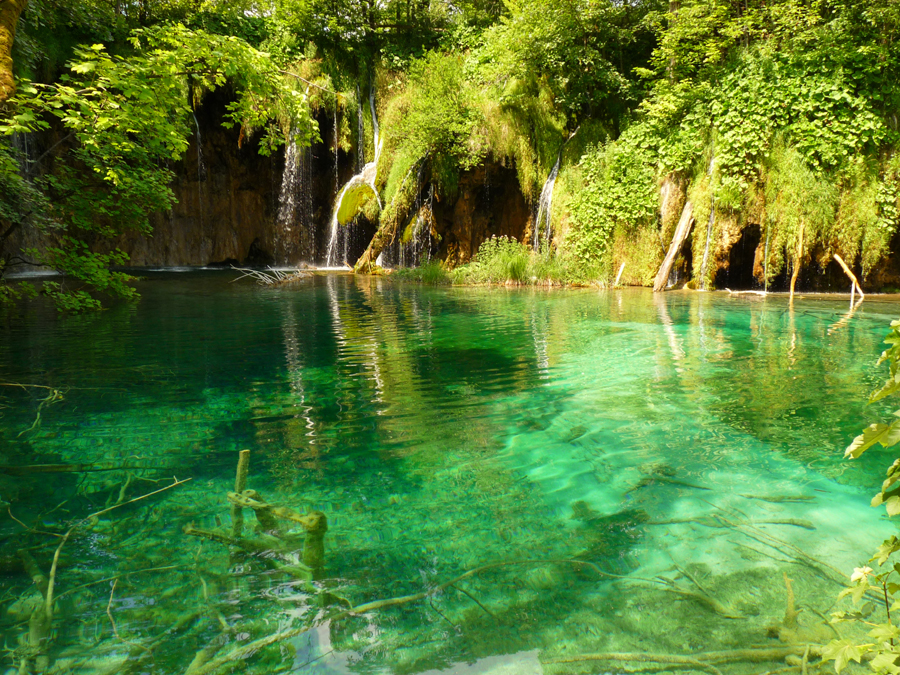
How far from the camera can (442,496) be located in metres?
3.21

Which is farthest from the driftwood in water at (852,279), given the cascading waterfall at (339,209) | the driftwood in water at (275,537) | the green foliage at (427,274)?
Answer: the cascading waterfall at (339,209)

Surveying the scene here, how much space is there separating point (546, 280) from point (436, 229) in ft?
17.5

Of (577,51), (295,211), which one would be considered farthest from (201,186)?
(577,51)

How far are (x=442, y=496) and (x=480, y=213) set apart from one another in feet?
55.5

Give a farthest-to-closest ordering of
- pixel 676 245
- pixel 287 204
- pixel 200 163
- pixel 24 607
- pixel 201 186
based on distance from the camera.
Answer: pixel 201 186
pixel 287 204
pixel 200 163
pixel 676 245
pixel 24 607

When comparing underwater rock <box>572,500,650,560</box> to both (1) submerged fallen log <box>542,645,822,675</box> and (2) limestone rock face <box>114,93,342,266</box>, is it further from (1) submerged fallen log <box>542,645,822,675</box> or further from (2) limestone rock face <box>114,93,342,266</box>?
(2) limestone rock face <box>114,93,342,266</box>

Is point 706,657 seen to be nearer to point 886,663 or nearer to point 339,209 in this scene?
point 886,663

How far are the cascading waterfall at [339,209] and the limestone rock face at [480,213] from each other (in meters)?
2.90

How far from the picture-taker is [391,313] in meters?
10.5

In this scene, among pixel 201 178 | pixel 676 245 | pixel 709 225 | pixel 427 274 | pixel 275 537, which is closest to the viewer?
pixel 275 537

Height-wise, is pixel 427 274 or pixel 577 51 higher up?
pixel 577 51

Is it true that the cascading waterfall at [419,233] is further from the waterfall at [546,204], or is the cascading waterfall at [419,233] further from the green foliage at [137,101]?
the green foliage at [137,101]

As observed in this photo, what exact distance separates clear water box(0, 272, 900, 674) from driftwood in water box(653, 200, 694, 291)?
23.8ft

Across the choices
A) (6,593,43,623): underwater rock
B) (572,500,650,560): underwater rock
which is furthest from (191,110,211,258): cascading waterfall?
(572,500,650,560): underwater rock
